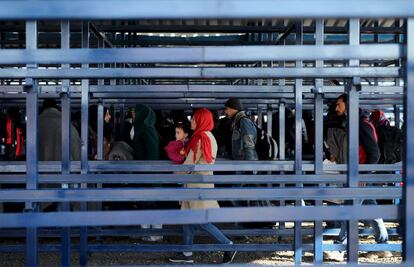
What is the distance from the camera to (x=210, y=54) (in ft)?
8.31

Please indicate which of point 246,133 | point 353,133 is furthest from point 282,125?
point 353,133

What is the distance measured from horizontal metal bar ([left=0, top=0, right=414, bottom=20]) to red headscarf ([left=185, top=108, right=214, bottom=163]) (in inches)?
213

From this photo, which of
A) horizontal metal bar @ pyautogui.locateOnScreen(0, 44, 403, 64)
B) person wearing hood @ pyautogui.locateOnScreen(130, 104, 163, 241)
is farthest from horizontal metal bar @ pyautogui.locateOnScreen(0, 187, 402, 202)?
person wearing hood @ pyautogui.locateOnScreen(130, 104, 163, 241)

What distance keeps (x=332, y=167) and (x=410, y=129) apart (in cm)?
496

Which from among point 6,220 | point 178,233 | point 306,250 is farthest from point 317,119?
point 6,220

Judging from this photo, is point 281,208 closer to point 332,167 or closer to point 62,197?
point 62,197

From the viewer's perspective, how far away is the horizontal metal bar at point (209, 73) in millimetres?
3277

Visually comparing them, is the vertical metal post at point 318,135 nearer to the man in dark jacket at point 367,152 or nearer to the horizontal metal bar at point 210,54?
the man in dark jacket at point 367,152

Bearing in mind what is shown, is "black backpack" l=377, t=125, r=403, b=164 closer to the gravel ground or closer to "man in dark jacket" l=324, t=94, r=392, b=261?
"man in dark jacket" l=324, t=94, r=392, b=261

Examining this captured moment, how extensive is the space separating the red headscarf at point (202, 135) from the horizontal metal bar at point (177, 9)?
5.40m

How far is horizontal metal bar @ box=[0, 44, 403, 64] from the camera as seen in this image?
254 cm

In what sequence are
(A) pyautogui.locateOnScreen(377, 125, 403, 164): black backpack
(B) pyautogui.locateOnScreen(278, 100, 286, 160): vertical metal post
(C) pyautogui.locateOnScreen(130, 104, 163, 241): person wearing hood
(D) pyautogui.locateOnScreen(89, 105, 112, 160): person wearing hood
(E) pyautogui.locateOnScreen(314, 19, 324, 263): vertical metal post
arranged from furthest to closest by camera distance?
1. (A) pyautogui.locateOnScreen(377, 125, 403, 164): black backpack
2. (D) pyautogui.locateOnScreen(89, 105, 112, 160): person wearing hood
3. (C) pyautogui.locateOnScreen(130, 104, 163, 241): person wearing hood
4. (B) pyautogui.locateOnScreen(278, 100, 286, 160): vertical metal post
5. (E) pyautogui.locateOnScreen(314, 19, 324, 263): vertical metal post

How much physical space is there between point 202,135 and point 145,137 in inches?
69.2

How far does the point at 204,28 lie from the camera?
8.37 m
